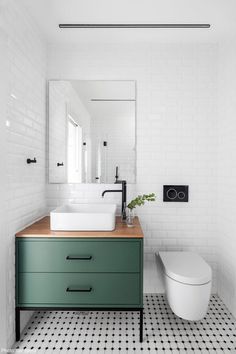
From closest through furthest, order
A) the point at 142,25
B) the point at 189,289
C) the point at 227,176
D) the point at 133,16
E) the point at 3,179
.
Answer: the point at 3,179, the point at 189,289, the point at 133,16, the point at 142,25, the point at 227,176

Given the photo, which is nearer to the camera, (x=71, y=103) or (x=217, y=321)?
(x=217, y=321)

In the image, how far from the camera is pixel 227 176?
2.24 meters

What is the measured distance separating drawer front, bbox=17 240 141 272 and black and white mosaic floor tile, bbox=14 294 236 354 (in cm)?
54

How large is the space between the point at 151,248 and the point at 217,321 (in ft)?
2.67

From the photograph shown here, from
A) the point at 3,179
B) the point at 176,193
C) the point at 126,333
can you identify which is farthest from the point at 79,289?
the point at 176,193

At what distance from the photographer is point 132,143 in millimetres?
2441

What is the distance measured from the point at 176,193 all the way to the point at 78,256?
1.16 m

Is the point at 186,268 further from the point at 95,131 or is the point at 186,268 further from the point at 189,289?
the point at 95,131

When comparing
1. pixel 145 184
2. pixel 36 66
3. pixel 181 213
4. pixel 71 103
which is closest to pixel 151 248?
pixel 181 213

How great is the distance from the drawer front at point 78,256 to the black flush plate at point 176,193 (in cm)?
79

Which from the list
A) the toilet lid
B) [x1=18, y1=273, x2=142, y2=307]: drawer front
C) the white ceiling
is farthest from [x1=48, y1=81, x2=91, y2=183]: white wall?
the toilet lid

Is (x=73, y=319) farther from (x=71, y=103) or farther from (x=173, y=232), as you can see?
(x=71, y=103)

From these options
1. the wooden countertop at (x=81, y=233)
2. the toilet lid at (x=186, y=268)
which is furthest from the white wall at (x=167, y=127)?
the wooden countertop at (x=81, y=233)

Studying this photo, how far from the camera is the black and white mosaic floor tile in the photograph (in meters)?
1.75
